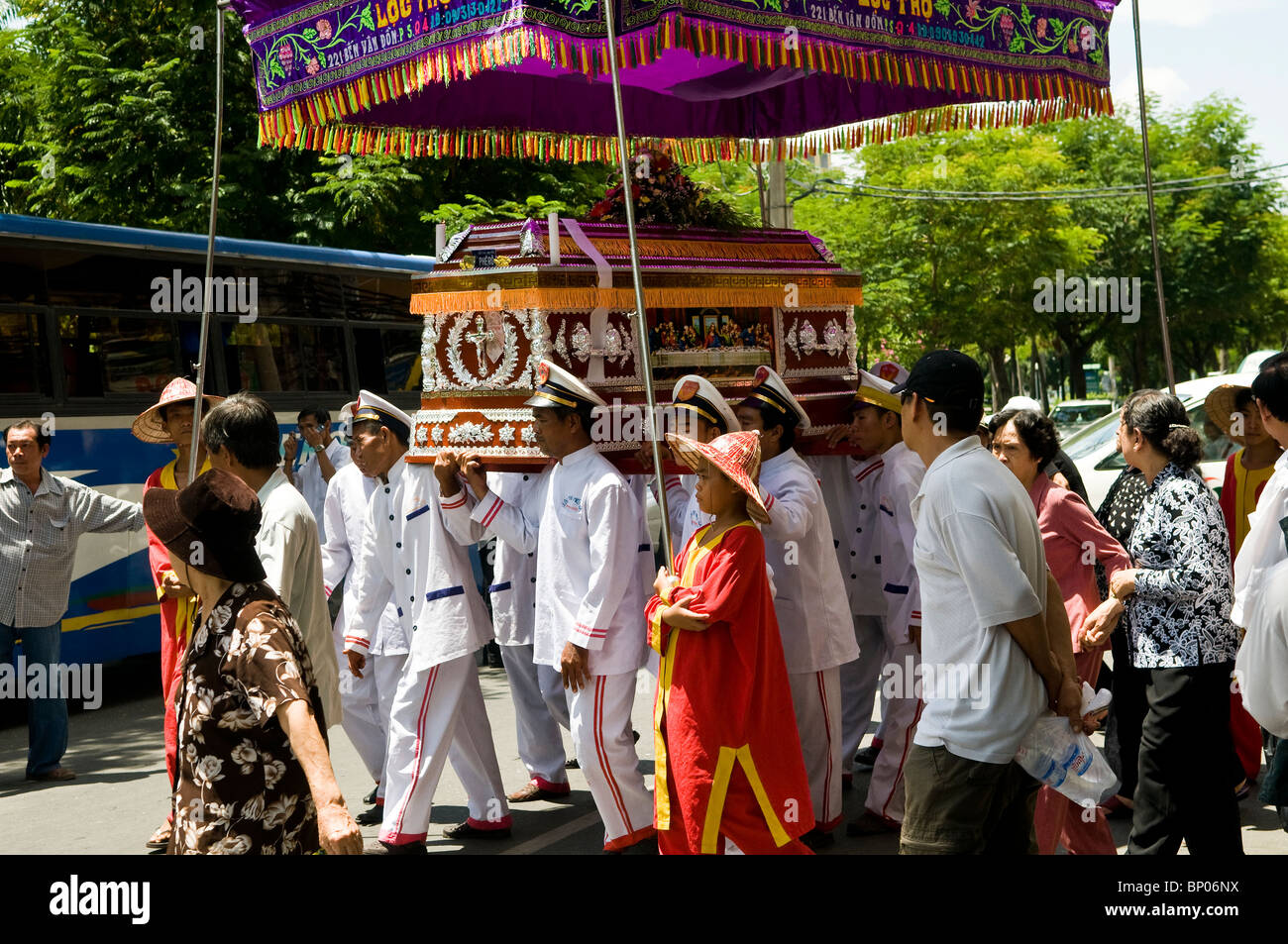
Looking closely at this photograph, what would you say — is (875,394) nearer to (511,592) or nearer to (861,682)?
(861,682)

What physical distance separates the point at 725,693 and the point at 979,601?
1363 millimetres

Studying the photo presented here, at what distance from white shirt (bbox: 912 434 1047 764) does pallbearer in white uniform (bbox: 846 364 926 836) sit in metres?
2.45

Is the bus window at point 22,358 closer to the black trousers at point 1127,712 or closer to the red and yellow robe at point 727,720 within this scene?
the red and yellow robe at point 727,720

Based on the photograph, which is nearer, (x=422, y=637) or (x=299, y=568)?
(x=299, y=568)

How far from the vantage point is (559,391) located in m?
5.73

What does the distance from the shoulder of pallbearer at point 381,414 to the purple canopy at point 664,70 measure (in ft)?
4.31

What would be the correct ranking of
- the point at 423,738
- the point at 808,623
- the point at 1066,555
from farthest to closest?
the point at 808,623
the point at 423,738
the point at 1066,555

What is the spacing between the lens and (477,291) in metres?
5.99

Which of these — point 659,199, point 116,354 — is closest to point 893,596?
point 659,199

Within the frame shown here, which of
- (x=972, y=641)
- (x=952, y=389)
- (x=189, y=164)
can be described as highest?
(x=189, y=164)

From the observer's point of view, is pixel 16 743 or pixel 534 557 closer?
pixel 534 557
